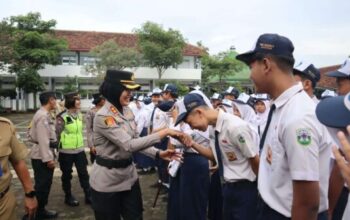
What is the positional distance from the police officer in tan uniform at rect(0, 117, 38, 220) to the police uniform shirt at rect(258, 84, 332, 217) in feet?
6.72

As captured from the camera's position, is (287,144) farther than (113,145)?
No

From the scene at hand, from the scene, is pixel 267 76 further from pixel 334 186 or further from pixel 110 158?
pixel 110 158

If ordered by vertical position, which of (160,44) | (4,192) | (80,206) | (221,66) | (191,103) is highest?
(160,44)

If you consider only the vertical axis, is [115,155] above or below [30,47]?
below

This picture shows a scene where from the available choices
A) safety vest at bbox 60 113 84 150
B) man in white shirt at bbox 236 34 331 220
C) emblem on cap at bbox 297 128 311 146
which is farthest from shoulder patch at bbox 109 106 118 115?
safety vest at bbox 60 113 84 150

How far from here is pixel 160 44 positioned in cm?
3459

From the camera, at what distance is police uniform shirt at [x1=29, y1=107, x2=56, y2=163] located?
5484mm

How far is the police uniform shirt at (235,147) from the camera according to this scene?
3.07 metres

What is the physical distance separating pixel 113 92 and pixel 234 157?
1363mm

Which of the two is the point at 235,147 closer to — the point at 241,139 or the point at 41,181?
the point at 241,139

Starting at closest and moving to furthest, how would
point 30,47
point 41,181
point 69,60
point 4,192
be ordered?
point 4,192, point 41,181, point 30,47, point 69,60

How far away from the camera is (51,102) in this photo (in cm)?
582

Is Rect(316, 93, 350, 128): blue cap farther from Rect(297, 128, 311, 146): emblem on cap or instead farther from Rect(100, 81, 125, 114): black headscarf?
Rect(100, 81, 125, 114): black headscarf

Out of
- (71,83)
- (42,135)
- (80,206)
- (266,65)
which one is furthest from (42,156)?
(71,83)
